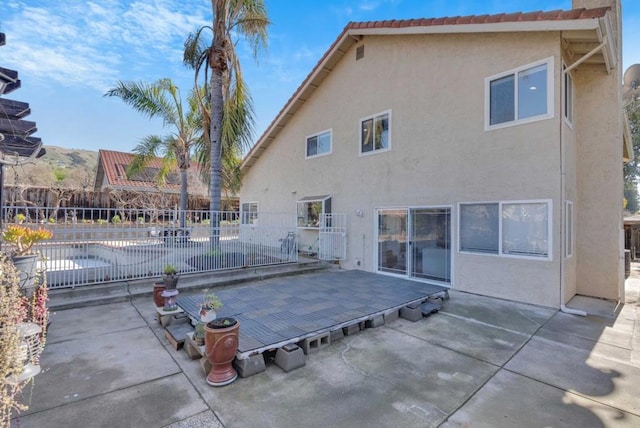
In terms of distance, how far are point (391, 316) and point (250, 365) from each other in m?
3.06

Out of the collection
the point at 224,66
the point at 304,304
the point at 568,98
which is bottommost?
the point at 304,304

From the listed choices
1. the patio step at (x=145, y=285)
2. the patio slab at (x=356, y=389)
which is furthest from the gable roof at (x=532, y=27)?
the patio step at (x=145, y=285)

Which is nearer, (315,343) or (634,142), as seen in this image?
(315,343)

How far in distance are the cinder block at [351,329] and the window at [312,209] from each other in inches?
259

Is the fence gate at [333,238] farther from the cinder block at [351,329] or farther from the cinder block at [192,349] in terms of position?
the cinder block at [192,349]

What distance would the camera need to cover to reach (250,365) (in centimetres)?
388

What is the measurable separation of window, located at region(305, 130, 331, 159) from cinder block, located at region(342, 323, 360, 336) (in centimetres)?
810

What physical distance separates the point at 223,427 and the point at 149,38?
39.9ft

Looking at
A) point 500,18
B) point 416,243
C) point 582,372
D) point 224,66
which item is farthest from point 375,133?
point 582,372

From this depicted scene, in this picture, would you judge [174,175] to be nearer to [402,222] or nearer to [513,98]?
[402,222]

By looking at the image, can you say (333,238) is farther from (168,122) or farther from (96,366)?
(168,122)

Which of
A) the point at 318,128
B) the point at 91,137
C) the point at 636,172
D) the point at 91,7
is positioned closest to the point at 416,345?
the point at 318,128

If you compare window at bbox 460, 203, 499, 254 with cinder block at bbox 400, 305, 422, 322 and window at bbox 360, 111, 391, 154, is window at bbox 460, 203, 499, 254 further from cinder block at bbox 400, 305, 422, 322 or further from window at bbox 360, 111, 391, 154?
window at bbox 360, 111, 391, 154

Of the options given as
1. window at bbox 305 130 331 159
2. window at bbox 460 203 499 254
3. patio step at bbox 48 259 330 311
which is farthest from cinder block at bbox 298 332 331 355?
window at bbox 305 130 331 159
